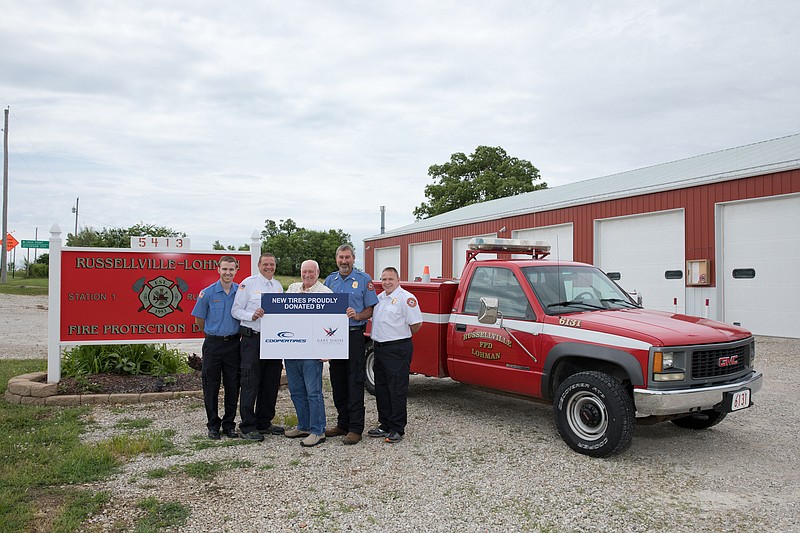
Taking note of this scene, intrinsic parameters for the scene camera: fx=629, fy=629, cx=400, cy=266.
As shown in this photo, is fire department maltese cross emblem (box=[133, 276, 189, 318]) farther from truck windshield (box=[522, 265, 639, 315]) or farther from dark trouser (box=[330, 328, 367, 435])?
truck windshield (box=[522, 265, 639, 315])

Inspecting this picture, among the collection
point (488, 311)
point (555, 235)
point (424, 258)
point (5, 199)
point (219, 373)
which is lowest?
point (219, 373)

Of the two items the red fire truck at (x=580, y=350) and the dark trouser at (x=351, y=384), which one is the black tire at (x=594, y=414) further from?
the dark trouser at (x=351, y=384)

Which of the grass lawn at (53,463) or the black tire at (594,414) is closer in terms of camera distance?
the grass lawn at (53,463)

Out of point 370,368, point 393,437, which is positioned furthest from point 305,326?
point 370,368

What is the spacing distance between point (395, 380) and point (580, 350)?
178cm

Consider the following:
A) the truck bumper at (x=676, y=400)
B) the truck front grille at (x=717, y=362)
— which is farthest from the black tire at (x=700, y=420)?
the truck bumper at (x=676, y=400)

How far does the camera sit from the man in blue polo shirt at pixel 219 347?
617cm

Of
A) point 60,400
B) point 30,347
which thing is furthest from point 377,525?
point 30,347

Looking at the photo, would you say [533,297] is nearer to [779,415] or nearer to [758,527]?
[758,527]

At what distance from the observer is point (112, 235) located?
44.5m

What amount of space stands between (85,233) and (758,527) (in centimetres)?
4569

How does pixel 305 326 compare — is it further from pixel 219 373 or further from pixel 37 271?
pixel 37 271

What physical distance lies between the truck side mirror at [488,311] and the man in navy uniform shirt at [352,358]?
1.09 metres

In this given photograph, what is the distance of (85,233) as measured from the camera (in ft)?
141
